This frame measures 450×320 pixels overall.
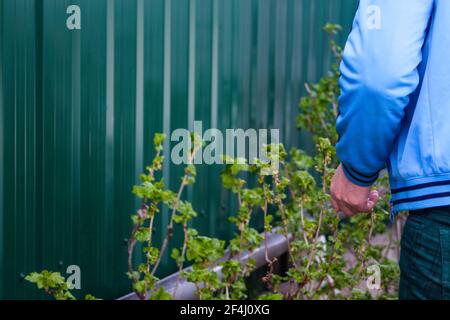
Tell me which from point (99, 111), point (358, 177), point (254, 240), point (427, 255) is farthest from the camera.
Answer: point (99, 111)

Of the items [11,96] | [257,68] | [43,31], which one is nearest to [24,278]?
[11,96]

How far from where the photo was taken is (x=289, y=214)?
3.71m

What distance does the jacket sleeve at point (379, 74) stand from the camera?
2078mm

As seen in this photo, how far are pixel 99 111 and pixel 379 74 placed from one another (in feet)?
5.74

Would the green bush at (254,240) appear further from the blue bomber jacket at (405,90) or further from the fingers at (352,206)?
the blue bomber jacket at (405,90)

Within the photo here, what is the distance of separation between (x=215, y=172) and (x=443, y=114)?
2.70 meters

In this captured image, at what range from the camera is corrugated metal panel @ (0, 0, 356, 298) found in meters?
3.09

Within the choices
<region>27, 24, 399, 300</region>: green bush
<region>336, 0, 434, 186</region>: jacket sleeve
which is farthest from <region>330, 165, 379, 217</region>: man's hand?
<region>27, 24, 399, 300</region>: green bush

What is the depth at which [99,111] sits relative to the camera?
140 inches

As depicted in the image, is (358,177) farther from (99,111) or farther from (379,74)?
(99,111)

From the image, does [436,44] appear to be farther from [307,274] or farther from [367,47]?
[307,274]

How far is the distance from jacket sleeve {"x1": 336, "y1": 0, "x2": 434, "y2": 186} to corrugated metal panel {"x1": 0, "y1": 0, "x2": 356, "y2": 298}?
1420mm

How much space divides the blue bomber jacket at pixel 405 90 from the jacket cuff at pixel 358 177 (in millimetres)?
93

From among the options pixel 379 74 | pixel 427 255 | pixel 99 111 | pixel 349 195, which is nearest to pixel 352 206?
pixel 349 195
